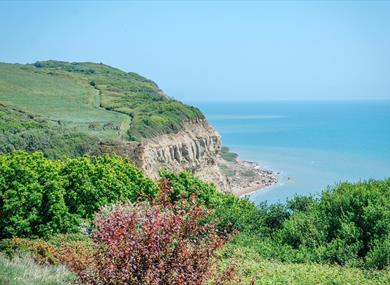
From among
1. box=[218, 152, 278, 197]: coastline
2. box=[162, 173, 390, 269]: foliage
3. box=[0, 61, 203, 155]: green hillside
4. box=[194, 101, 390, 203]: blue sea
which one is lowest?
box=[218, 152, 278, 197]: coastline

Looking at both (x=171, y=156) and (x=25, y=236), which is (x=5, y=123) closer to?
(x=171, y=156)

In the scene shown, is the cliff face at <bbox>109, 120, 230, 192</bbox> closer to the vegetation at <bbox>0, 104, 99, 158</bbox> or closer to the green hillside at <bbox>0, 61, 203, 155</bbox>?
the green hillside at <bbox>0, 61, 203, 155</bbox>

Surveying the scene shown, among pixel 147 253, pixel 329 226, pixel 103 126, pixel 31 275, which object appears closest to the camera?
pixel 147 253

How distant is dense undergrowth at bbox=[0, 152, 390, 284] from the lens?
1497 cm

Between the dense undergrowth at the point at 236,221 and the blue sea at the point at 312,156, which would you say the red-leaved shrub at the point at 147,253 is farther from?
the blue sea at the point at 312,156

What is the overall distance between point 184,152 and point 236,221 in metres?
35.8

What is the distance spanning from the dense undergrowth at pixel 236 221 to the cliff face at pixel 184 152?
54.0 ft

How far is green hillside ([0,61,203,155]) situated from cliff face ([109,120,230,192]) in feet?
4.31

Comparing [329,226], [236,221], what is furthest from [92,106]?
[329,226]

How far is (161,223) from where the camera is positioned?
8.68 metres

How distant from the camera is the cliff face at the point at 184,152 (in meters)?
45.4

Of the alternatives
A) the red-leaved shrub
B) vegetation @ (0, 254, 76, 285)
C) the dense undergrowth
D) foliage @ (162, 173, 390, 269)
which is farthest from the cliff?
the red-leaved shrub

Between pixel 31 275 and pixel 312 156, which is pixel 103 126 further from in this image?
pixel 312 156

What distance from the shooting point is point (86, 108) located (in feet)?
230
